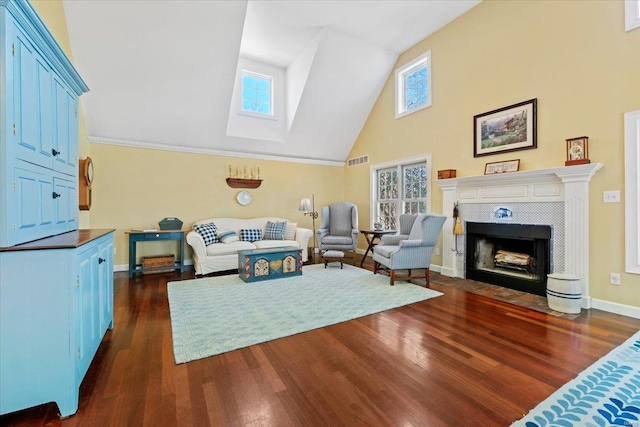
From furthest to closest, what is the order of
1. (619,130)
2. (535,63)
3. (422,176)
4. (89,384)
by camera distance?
(422,176)
(535,63)
(619,130)
(89,384)

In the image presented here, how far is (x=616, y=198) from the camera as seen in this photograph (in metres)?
3.04

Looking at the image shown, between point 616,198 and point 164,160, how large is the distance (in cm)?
671

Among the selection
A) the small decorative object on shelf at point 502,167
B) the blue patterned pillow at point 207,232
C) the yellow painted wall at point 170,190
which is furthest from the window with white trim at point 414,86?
the blue patterned pillow at point 207,232

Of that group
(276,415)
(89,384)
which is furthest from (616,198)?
(89,384)

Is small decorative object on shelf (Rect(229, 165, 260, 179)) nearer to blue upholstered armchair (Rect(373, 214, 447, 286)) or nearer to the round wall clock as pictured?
the round wall clock

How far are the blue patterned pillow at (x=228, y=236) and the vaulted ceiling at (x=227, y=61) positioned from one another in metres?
1.76

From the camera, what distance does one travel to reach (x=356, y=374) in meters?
1.93

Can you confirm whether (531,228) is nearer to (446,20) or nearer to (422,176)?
(422,176)

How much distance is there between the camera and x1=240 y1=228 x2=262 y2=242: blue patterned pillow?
221 inches

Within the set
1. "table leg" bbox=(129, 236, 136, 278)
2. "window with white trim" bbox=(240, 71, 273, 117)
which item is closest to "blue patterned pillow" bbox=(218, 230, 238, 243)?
"table leg" bbox=(129, 236, 136, 278)

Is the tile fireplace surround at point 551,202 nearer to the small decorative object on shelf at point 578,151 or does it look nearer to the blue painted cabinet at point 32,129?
the small decorative object on shelf at point 578,151

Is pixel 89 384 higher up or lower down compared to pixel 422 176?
lower down

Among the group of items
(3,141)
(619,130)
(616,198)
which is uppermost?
(619,130)

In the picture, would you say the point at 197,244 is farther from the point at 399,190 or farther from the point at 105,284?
the point at 399,190
